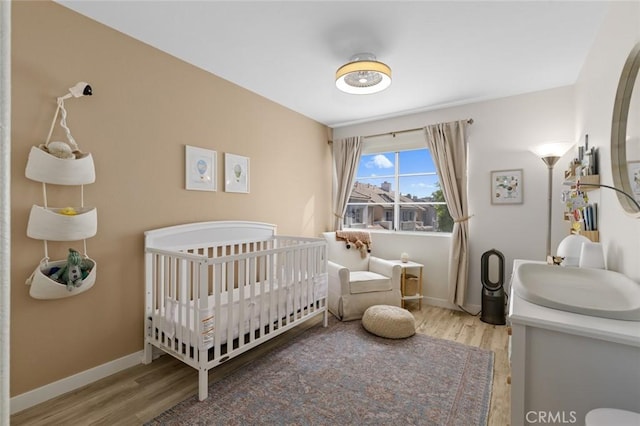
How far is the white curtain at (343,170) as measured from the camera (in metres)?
4.15

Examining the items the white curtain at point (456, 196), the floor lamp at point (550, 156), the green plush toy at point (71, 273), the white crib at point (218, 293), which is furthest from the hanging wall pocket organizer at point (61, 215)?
the floor lamp at point (550, 156)

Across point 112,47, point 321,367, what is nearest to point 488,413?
point 321,367

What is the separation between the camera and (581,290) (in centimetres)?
134

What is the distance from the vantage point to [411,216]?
3889 mm

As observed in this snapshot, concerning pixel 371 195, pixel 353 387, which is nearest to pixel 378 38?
pixel 371 195

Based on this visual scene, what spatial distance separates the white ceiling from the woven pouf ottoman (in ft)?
7.22

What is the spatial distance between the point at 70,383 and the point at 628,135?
3.42m

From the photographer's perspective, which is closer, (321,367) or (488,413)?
(488,413)

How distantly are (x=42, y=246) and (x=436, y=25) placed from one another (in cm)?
287

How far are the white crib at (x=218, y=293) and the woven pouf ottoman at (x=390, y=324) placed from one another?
1.58 feet

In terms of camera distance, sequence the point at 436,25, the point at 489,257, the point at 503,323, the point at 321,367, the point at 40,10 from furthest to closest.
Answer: the point at 489,257
the point at 503,323
the point at 321,367
the point at 436,25
the point at 40,10

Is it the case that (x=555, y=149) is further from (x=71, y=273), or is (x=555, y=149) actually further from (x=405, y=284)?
(x=71, y=273)

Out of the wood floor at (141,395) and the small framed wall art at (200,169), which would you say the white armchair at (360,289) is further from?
the small framed wall art at (200,169)

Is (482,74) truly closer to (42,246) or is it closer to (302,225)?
(302,225)
